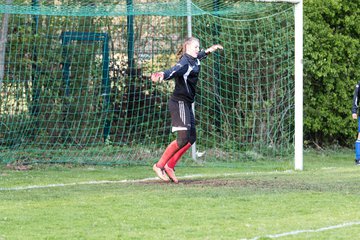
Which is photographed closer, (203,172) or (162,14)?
(203,172)

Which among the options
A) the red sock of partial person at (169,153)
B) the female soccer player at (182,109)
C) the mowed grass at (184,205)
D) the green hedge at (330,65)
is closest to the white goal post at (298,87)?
the mowed grass at (184,205)

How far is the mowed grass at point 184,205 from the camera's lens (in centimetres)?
766

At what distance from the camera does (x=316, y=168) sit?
14578mm

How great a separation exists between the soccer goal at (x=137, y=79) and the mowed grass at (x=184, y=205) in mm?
1776

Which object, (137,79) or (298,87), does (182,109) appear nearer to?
(298,87)

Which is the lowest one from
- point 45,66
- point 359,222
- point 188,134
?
point 359,222

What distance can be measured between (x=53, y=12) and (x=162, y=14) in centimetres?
195

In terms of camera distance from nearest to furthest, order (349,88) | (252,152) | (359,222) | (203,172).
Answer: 1. (359,222)
2. (203,172)
3. (252,152)
4. (349,88)

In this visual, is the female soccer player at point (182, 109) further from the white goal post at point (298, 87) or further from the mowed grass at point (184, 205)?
the white goal post at point (298, 87)

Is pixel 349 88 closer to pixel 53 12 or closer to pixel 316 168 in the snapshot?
pixel 316 168

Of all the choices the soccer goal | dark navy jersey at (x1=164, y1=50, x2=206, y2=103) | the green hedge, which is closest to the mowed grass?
dark navy jersey at (x1=164, y1=50, x2=206, y2=103)

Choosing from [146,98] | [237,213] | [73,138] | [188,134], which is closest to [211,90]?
[146,98]

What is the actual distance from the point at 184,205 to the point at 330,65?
9.48 m

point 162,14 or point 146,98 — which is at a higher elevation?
point 162,14
